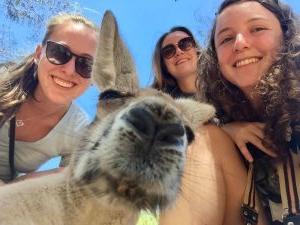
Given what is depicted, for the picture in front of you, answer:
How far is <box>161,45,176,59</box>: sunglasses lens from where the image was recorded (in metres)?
5.74

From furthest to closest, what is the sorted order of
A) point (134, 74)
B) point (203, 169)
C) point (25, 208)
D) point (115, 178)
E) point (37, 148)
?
point (37, 148) → point (203, 169) → point (134, 74) → point (25, 208) → point (115, 178)

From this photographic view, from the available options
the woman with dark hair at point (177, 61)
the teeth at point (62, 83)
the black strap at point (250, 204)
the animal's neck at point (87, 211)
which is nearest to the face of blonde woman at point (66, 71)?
the teeth at point (62, 83)

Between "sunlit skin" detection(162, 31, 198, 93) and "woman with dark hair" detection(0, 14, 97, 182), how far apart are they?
128cm

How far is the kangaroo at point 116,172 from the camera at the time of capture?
194cm

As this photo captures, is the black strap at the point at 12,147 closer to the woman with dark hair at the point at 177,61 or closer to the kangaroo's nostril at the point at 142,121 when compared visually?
the woman with dark hair at the point at 177,61

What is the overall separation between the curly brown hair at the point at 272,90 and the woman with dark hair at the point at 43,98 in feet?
3.15

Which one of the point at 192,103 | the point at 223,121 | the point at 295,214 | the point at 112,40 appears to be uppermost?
the point at 112,40

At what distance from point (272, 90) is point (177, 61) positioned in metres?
2.18

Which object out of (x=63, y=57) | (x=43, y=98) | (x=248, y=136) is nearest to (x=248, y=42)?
(x=248, y=136)

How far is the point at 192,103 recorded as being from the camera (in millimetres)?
2863

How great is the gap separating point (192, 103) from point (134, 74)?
40 cm

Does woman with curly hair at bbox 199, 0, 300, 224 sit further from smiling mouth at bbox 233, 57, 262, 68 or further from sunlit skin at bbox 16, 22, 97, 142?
sunlit skin at bbox 16, 22, 97, 142

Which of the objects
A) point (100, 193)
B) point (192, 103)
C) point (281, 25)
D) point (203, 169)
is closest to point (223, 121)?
point (203, 169)

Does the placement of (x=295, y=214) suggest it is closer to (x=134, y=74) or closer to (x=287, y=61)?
(x=287, y=61)
